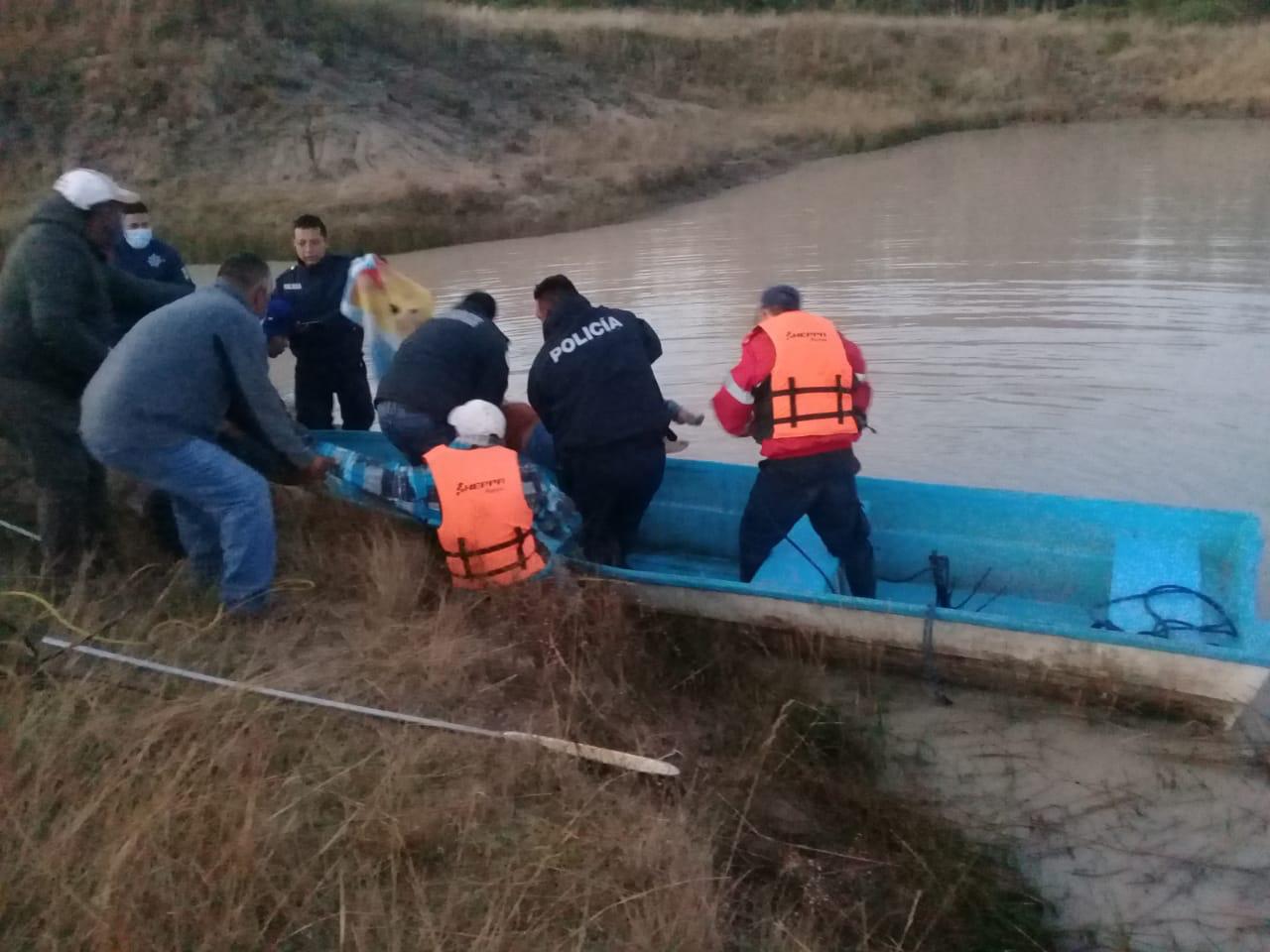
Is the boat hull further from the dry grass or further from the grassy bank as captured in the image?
the grassy bank

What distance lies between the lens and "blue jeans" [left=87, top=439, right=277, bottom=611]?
422 cm

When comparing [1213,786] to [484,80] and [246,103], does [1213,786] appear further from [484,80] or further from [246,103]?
[484,80]

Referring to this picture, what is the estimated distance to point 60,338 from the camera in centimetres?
440

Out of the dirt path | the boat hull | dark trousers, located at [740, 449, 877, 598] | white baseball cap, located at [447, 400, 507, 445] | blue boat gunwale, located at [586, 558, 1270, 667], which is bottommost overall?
the dirt path

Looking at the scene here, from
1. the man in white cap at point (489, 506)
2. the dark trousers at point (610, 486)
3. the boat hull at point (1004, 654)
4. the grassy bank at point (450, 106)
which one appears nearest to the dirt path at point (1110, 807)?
the boat hull at point (1004, 654)

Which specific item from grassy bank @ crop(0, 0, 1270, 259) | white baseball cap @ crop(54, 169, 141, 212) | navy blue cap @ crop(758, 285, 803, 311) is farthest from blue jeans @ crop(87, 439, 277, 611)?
grassy bank @ crop(0, 0, 1270, 259)

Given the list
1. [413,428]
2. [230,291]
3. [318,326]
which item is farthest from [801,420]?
[318,326]

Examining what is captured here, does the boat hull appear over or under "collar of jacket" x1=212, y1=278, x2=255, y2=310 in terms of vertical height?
under

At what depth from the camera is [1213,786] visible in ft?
13.3

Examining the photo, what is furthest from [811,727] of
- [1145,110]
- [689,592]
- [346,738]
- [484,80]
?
[1145,110]

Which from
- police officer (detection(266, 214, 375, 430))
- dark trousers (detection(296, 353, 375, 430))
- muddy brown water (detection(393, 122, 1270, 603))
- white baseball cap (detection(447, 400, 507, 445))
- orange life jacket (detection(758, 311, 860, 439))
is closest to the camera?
white baseball cap (detection(447, 400, 507, 445))

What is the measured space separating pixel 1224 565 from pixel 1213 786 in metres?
1.19

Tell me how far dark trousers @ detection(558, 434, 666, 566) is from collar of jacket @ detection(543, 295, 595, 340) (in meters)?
0.55

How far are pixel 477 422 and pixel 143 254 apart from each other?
318 cm
